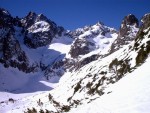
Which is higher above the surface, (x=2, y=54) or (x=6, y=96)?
(x=2, y=54)

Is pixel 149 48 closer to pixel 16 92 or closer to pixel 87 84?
pixel 87 84

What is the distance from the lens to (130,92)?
65.6 ft

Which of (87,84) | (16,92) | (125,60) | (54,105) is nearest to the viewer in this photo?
(125,60)

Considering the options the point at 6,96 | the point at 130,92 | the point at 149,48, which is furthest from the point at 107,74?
the point at 6,96

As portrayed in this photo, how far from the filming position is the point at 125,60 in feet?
140

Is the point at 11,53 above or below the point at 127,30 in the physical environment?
below

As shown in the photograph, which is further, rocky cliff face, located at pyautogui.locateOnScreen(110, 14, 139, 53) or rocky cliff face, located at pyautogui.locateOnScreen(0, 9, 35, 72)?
rocky cliff face, located at pyautogui.locateOnScreen(0, 9, 35, 72)

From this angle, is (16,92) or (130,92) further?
(16,92)

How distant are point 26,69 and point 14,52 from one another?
15.6 metres

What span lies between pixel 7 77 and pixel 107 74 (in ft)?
419

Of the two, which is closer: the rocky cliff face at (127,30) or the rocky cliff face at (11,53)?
the rocky cliff face at (127,30)

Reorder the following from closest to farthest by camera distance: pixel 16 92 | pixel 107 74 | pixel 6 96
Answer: pixel 107 74 < pixel 6 96 < pixel 16 92

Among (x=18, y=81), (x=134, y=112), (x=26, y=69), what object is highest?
(x=26, y=69)

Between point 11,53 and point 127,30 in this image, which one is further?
point 11,53
